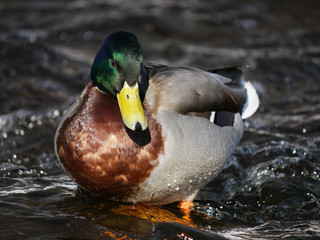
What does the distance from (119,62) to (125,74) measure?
0.09m

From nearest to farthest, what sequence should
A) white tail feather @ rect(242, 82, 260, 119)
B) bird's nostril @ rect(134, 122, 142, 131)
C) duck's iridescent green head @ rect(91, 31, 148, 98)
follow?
bird's nostril @ rect(134, 122, 142, 131) → duck's iridescent green head @ rect(91, 31, 148, 98) → white tail feather @ rect(242, 82, 260, 119)

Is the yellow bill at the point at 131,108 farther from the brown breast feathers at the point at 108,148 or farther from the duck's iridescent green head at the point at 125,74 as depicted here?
the brown breast feathers at the point at 108,148

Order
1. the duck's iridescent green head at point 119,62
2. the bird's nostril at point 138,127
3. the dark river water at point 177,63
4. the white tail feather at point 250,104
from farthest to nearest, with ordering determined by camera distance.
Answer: the white tail feather at point 250,104, the dark river water at point 177,63, the duck's iridescent green head at point 119,62, the bird's nostril at point 138,127

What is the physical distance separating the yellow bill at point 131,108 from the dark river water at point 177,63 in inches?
28.7

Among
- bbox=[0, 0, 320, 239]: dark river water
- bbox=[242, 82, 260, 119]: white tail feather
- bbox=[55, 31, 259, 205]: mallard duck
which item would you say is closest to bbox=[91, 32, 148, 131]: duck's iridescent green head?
bbox=[55, 31, 259, 205]: mallard duck

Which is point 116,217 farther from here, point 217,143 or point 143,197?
point 217,143

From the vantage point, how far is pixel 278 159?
16.5 ft

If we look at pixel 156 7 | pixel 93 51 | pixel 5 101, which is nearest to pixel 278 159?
pixel 5 101

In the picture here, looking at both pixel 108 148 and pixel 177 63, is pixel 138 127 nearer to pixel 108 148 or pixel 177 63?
pixel 108 148

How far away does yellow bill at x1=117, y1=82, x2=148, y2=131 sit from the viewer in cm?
352

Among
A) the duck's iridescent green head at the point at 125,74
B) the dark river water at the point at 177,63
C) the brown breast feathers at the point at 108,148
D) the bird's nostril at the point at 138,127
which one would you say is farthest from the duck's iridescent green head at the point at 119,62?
the dark river water at the point at 177,63

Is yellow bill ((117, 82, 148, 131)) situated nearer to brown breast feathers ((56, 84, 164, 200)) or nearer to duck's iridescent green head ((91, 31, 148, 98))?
duck's iridescent green head ((91, 31, 148, 98))


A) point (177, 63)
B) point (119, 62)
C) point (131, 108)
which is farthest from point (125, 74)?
point (177, 63)

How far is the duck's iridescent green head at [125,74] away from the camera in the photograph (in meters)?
3.55
